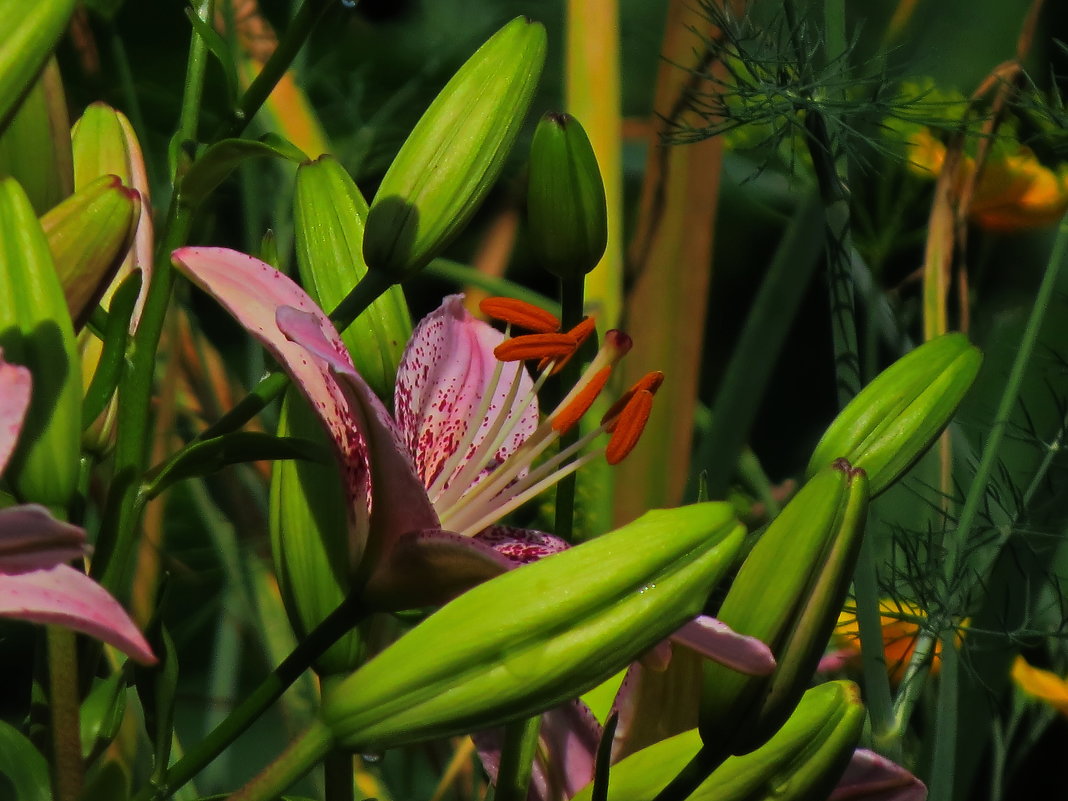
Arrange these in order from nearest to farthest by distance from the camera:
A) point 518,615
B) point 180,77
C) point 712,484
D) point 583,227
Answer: point 518,615 → point 583,227 → point 712,484 → point 180,77

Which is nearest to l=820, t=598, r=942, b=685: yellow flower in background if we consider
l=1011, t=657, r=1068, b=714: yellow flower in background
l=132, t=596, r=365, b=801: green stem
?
l=1011, t=657, r=1068, b=714: yellow flower in background

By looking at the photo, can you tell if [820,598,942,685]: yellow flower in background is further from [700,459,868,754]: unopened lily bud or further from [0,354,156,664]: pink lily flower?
[0,354,156,664]: pink lily flower

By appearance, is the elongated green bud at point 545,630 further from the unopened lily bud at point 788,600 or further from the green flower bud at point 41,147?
the green flower bud at point 41,147

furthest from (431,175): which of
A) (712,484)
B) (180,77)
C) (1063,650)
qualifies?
(180,77)

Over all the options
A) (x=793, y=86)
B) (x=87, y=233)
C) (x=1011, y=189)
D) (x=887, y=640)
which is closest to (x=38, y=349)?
(x=87, y=233)

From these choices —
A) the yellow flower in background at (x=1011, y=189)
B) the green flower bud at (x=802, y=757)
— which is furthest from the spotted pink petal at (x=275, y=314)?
the yellow flower in background at (x=1011, y=189)

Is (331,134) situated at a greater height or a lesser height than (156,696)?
greater

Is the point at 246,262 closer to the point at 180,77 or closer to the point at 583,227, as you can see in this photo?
the point at 583,227
